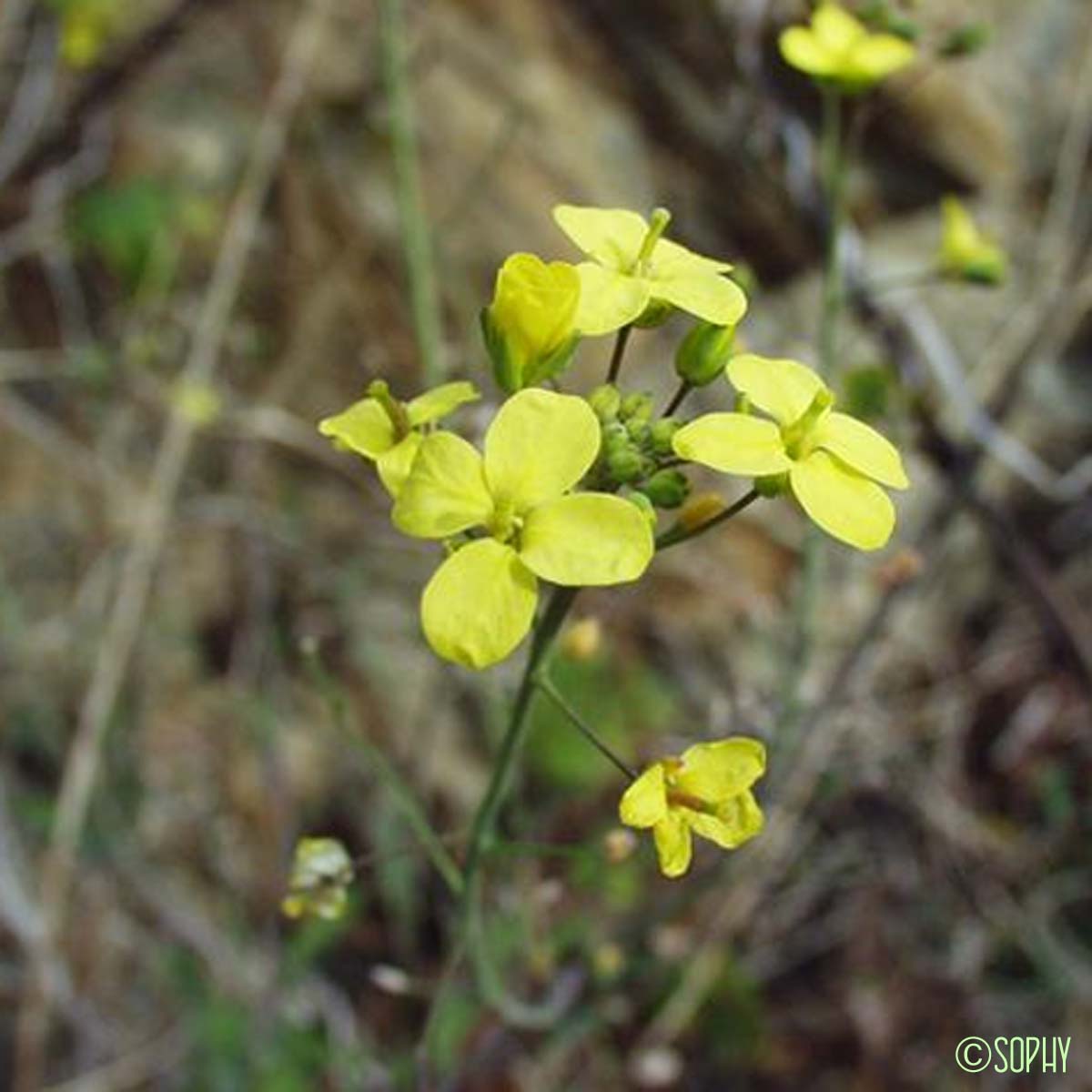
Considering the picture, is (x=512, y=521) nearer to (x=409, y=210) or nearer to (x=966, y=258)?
(x=409, y=210)

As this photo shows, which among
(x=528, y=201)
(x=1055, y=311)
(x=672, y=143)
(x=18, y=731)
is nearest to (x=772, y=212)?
(x=672, y=143)

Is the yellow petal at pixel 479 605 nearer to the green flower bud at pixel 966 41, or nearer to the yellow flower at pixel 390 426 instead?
the yellow flower at pixel 390 426

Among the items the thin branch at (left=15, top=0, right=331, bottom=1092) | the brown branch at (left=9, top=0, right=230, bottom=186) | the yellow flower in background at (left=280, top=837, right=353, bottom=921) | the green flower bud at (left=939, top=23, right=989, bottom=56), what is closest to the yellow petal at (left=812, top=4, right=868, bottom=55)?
the green flower bud at (left=939, top=23, right=989, bottom=56)


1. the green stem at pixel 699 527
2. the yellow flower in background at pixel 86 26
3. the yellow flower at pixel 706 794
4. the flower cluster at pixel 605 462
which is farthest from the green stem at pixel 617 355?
the yellow flower in background at pixel 86 26

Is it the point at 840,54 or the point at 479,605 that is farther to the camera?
the point at 840,54

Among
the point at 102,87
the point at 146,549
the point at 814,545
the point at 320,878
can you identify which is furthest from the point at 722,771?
the point at 102,87

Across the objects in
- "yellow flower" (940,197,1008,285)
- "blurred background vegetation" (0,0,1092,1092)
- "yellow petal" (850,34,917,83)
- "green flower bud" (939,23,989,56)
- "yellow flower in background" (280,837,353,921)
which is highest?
"yellow petal" (850,34,917,83)

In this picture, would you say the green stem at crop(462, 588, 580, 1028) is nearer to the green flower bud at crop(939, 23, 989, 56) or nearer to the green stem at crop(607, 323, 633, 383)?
the green stem at crop(607, 323, 633, 383)
